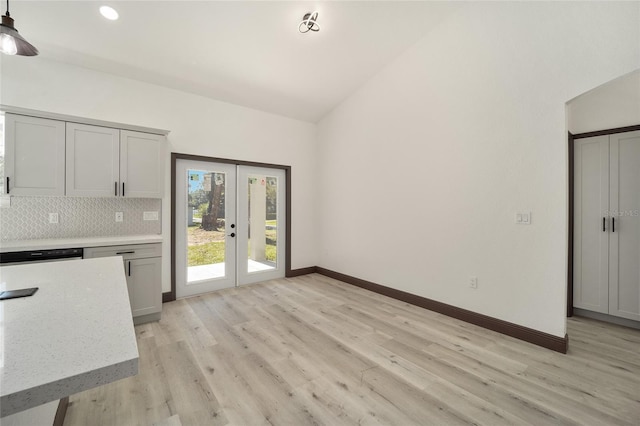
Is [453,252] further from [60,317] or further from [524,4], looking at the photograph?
[60,317]

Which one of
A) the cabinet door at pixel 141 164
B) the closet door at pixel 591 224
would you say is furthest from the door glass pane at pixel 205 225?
the closet door at pixel 591 224

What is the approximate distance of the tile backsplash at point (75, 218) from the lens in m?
3.02

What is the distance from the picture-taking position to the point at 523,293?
285 centimetres

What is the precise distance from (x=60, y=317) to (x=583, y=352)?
385 cm

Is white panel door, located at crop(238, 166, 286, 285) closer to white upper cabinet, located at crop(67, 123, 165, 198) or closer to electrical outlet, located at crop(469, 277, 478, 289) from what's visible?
white upper cabinet, located at crop(67, 123, 165, 198)

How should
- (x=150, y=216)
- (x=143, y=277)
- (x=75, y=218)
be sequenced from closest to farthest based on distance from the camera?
1. (x=143, y=277)
2. (x=75, y=218)
3. (x=150, y=216)

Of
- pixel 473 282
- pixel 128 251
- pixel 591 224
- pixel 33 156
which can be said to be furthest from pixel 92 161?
pixel 591 224

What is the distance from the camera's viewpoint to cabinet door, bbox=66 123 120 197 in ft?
10.0

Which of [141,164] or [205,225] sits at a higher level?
[141,164]

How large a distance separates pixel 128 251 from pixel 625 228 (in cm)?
564

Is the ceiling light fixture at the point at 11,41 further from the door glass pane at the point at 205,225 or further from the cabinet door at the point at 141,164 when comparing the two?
the door glass pane at the point at 205,225

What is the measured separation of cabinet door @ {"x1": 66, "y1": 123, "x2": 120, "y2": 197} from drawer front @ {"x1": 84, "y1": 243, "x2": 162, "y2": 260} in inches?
26.6

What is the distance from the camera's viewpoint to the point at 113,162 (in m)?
3.27

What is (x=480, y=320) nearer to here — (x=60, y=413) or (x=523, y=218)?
(x=523, y=218)
